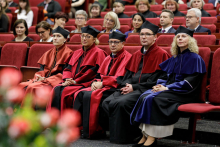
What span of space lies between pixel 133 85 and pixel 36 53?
1.88 meters

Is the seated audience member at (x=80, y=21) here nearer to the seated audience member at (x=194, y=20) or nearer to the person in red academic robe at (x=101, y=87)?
the seated audience member at (x=194, y=20)

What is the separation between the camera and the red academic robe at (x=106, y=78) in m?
3.46

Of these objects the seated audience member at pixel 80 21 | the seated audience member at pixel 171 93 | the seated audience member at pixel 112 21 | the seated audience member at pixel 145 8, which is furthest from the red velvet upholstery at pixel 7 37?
the seated audience member at pixel 171 93

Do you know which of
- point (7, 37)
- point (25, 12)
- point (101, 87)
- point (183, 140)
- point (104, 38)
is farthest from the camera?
point (25, 12)

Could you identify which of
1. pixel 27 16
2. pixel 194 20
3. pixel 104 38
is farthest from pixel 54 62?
pixel 27 16

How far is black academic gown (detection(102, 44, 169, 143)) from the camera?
10.5 ft

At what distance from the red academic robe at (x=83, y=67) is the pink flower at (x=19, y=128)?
308 cm

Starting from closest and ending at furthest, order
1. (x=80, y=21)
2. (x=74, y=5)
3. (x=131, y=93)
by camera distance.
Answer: (x=131, y=93) < (x=80, y=21) < (x=74, y=5)

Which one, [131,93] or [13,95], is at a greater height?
[13,95]

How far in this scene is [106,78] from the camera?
12.0 feet

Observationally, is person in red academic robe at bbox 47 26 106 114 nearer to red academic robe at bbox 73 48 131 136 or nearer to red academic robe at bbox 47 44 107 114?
red academic robe at bbox 47 44 107 114

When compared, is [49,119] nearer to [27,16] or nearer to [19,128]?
[19,128]

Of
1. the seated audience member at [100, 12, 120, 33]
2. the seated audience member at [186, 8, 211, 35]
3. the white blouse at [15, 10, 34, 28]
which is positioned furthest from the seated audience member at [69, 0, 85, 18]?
the seated audience member at [186, 8, 211, 35]

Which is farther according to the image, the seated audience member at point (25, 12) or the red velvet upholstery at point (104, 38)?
the seated audience member at point (25, 12)
